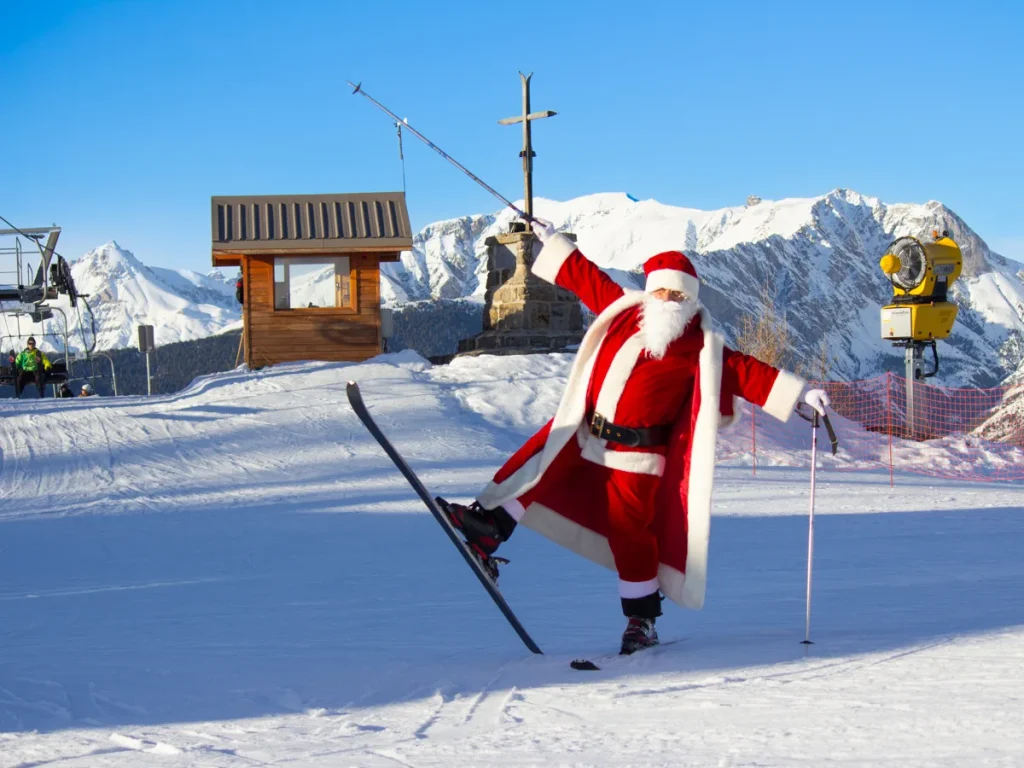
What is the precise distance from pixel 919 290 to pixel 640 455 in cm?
1121

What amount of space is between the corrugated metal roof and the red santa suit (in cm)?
1375

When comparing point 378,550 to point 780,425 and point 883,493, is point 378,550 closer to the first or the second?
point 883,493

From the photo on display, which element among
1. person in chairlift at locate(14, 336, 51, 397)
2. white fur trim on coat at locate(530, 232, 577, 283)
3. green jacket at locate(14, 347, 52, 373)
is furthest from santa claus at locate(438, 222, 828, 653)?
green jacket at locate(14, 347, 52, 373)

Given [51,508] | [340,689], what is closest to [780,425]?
[51,508]

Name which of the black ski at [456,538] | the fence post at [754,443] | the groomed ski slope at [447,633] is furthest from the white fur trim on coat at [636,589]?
the fence post at [754,443]

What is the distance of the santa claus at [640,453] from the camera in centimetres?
421

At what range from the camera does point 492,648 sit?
4.31 metres

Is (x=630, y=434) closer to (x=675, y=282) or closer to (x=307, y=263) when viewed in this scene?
(x=675, y=282)

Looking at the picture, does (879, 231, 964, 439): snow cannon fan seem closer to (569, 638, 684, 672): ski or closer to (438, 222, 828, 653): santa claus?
(438, 222, 828, 653): santa claus

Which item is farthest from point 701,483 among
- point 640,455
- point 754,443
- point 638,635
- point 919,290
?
point 919,290

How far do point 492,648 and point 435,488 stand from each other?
17.8 ft

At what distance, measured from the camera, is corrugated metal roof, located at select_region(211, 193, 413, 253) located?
17750 mm

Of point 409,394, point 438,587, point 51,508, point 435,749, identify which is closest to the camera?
point 435,749

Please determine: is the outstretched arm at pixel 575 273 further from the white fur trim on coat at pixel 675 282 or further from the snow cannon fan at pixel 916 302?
the snow cannon fan at pixel 916 302
